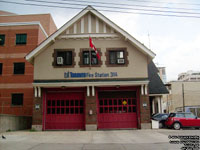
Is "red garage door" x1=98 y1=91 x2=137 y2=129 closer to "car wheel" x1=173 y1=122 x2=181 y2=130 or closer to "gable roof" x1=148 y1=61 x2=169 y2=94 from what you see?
"car wheel" x1=173 y1=122 x2=181 y2=130

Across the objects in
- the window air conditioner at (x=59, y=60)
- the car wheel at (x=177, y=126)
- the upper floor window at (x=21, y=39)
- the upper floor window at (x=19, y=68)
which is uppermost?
the upper floor window at (x=21, y=39)

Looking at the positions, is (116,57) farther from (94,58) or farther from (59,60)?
(59,60)

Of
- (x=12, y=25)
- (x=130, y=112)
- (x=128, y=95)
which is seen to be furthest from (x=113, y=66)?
(x=12, y=25)

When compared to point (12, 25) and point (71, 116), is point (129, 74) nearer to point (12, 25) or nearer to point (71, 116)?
point (71, 116)

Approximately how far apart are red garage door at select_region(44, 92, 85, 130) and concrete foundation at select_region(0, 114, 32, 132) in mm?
2717

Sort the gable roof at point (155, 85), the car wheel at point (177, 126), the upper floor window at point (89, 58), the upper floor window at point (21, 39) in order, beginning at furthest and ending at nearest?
the upper floor window at point (21, 39), the gable roof at point (155, 85), the car wheel at point (177, 126), the upper floor window at point (89, 58)

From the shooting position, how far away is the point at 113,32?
17.3 meters

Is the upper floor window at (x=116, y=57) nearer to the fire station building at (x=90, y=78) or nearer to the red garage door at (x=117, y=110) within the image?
the fire station building at (x=90, y=78)

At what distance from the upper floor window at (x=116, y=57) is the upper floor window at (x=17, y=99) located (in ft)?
38.6

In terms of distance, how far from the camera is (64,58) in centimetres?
1717

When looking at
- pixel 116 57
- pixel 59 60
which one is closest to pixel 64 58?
pixel 59 60

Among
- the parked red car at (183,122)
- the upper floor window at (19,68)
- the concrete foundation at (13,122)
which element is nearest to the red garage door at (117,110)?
the parked red car at (183,122)

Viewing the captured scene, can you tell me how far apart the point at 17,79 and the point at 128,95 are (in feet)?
43.5

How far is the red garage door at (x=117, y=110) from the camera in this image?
54.3 ft
